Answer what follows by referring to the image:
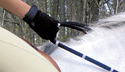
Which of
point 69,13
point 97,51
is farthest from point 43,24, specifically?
point 69,13

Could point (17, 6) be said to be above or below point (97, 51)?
above

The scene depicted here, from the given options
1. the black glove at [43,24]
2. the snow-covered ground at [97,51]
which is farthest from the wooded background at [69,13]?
the black glove at [43,24]

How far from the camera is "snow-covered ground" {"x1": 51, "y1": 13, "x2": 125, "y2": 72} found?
1081 mm

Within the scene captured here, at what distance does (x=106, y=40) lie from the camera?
1.18 meters

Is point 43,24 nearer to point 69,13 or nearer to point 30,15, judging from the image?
point 30,15

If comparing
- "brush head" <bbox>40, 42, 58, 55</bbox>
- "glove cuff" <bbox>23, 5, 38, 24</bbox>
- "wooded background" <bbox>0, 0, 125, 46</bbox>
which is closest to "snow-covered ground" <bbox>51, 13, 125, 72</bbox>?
"brush head" <bbox>40, 42, 58, 55</bbox>

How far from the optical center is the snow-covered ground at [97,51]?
1.08 meters

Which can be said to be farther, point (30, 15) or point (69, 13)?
point (69, 13)

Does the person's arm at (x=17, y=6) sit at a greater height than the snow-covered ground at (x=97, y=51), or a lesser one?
greater

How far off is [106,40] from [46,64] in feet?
1.55

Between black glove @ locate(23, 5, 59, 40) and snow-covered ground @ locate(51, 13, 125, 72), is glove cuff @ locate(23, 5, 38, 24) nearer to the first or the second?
black glove @ locate(23, 5, 59, 40)

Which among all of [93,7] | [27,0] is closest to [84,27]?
[93,7]

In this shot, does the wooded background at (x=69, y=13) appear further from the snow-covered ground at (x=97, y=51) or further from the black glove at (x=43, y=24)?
the black glove at (x=43, y=24)

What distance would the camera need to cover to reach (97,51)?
1135 mm
